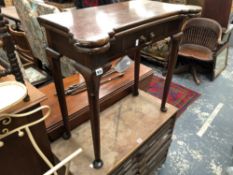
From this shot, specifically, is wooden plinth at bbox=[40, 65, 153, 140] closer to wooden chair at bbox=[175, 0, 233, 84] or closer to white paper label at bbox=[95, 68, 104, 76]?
white paper label at bbox=[95, 68, 104, 76]

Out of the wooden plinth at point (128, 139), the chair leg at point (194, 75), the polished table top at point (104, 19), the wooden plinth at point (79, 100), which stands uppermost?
the polished table top at point (104, 19)

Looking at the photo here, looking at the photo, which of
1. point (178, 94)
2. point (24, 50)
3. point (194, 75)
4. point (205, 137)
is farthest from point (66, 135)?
point (194, 75)

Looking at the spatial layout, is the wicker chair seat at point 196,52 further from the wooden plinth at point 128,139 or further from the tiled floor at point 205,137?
the wooden plinth at point 128,139

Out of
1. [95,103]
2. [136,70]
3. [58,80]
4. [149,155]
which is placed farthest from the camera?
[136,70]

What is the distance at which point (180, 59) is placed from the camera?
2.77 m

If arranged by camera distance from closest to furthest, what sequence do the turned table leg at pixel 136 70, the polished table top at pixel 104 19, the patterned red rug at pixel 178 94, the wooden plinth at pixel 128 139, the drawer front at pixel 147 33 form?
the polished table top at pixel 104 19 < the drawer front at pixel 147 33 < the wooden plinth at pixel 128 139 < the turned table leg at pixel 136 70 < the patterned red rug at pixel 178 94

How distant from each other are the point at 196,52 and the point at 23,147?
2370 millimetres

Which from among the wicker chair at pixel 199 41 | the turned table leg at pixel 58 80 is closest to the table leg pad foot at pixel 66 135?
the turned table leg at pixel 58 80

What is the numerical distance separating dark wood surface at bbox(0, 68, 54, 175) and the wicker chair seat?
212 cm

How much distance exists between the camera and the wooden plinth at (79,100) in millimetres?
1078

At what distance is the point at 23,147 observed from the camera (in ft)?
2.43

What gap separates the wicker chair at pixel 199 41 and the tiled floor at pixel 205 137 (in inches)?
13.5

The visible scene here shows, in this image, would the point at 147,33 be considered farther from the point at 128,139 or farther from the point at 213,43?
the point at 213,43

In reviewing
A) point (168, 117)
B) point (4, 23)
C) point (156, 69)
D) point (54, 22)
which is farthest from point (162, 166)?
point (156, 69)
